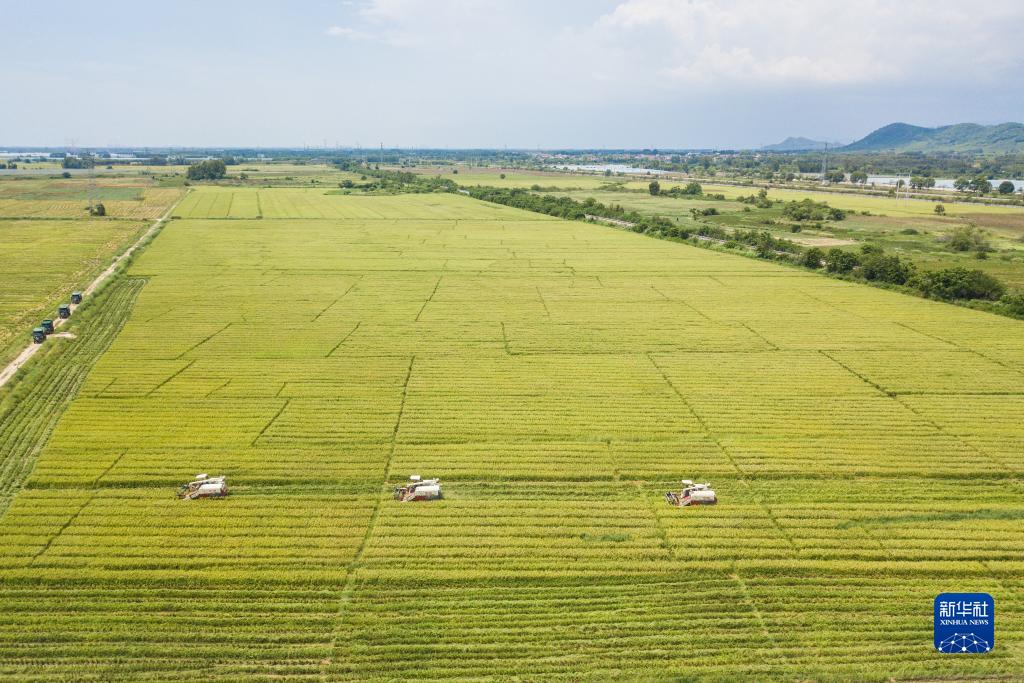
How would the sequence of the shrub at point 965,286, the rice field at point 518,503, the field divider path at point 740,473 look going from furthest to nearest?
the shrub at point 965,286 → the field divider path at point 740,473 → the rice field at point 518,503

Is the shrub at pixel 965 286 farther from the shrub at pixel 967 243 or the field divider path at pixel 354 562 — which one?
the field divider path at pixel 354 562

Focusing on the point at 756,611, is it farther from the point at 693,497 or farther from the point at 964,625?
the point at 693,497

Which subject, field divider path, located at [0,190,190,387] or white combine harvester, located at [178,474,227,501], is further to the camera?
field divider path, located at [0,190,190,387]

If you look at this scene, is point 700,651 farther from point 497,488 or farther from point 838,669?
point 497,488

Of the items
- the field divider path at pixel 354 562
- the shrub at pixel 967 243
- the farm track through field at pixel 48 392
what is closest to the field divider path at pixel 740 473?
the field divider path at pixel 354 562

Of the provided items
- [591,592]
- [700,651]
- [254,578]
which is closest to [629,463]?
[591,592]

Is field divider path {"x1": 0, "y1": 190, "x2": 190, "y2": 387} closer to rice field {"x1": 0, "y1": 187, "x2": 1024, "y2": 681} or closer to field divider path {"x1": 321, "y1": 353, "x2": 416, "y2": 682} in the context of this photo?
rice field {"x1": 0, "y1": 187, "x2": 1024, "y2": 681}

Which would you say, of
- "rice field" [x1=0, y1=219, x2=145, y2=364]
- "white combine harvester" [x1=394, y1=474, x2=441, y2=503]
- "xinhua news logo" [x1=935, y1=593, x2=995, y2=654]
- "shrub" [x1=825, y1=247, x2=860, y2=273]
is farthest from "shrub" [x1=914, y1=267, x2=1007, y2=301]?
"rice field" [x1=0, y1=219, x2=145, y2=364]
